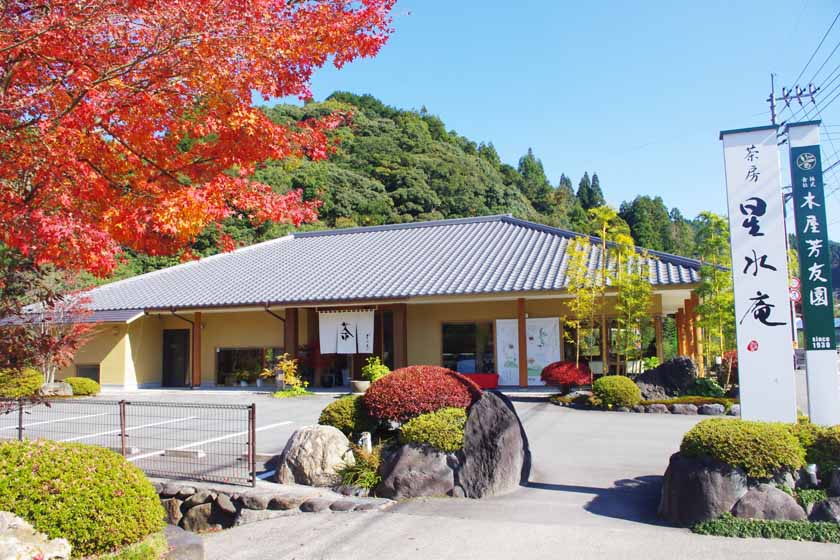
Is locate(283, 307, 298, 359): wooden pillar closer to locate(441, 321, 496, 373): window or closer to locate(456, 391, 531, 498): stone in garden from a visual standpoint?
locate(441, 321, 496, 373): window

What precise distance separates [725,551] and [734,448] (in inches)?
39.2

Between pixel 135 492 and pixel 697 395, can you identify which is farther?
pixel 697 395

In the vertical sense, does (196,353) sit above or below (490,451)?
above

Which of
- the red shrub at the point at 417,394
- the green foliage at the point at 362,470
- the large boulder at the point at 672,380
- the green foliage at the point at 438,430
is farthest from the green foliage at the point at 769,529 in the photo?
the large boulder at the point at 672,380

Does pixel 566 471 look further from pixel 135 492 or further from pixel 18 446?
pixel 18 446

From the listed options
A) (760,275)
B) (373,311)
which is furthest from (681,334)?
(760,275)

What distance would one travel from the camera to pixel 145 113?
616cm

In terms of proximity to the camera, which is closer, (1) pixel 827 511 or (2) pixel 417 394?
(1) pixel 827 511

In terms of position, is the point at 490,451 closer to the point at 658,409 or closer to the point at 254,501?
the point at 254,501

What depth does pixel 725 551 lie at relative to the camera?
5.04m

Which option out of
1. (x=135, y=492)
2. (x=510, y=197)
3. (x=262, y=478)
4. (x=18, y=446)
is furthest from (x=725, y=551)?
(x=510, y=197)

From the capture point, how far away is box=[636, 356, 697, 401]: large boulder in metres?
14.2

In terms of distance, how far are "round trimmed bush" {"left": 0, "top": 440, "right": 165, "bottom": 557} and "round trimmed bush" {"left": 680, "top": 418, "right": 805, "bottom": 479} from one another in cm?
472

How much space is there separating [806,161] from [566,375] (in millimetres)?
9995
